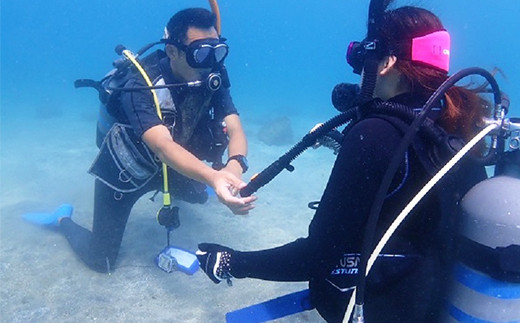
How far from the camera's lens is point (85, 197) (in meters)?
8.59

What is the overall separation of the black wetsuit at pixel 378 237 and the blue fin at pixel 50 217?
17.2 ft

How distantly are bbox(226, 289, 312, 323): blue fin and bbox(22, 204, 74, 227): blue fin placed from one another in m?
4.71

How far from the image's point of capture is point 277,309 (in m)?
2.85

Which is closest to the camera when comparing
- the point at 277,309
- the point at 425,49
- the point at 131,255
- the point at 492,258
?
the point at 492,258

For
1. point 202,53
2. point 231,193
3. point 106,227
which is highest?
point 202,53

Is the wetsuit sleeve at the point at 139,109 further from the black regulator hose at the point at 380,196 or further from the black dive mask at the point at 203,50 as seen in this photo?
the black regulator hose at the point at 380,196

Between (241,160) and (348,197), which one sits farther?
(241,160)

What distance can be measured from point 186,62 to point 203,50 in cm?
30

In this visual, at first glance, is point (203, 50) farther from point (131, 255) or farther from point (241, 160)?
point (131, 255)

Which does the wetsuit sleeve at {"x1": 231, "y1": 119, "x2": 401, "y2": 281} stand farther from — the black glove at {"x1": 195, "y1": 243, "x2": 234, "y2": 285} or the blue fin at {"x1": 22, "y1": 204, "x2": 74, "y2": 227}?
the blue fin at {"x1": 22, "y1": 204, "x2": 74, "y2": 227}

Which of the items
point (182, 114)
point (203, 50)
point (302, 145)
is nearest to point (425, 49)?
point (302, 145)

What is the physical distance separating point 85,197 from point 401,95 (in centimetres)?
785

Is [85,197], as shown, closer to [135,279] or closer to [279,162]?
[135,279]

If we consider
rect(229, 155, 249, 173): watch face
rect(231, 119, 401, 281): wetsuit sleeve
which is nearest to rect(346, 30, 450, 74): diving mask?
rect(231, 119, 401, 281): wetsuit sleeve
